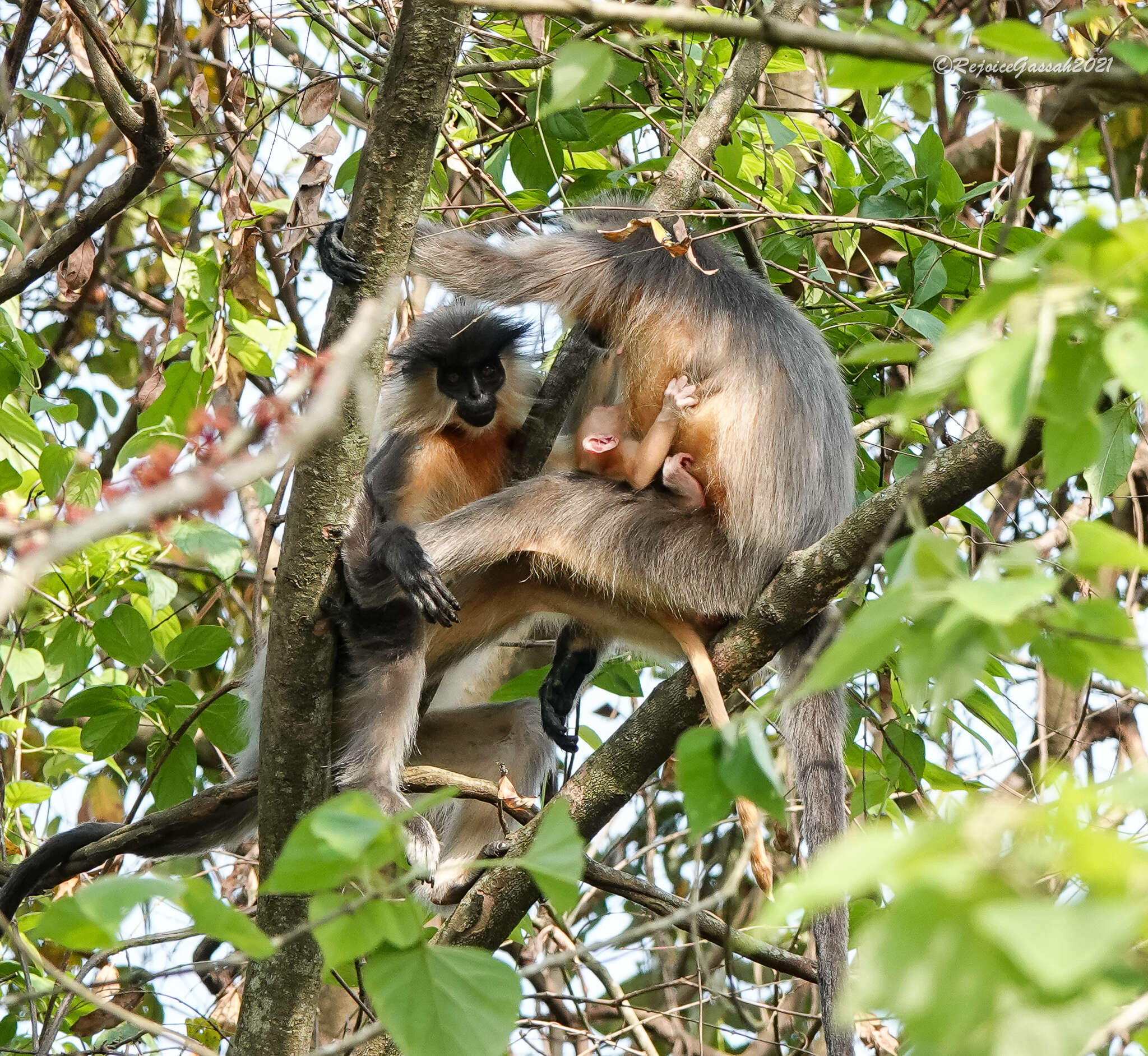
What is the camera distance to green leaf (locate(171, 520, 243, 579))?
261 cm

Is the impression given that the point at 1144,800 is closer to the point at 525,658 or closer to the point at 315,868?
the point at 315,868

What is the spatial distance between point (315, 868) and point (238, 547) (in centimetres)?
173

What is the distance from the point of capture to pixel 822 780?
2584 mm

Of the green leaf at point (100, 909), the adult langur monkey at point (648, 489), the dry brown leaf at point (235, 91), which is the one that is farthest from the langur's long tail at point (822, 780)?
the dry brown leaf at point (235, 91)

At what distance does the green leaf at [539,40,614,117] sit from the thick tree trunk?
605mm

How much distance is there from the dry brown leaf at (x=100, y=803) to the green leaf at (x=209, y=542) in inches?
61.5

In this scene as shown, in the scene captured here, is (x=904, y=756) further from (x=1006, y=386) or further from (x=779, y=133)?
(x=1006, y=386)

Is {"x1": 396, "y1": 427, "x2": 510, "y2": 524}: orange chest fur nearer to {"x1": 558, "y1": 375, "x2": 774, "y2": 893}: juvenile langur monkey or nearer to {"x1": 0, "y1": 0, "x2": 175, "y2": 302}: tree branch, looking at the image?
{"x1": 558, "y1": 375, "x2": 774, "y2": 893}: juvenile langur monkey

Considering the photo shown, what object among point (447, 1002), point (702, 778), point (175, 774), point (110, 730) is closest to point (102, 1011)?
point (175, 774)

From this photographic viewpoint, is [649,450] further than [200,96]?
No

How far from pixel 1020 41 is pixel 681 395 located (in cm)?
205

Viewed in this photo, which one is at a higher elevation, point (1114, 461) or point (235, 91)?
point (235, 91)

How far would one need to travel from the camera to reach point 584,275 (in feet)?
10.4

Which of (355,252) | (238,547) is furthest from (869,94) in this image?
(238,547)
